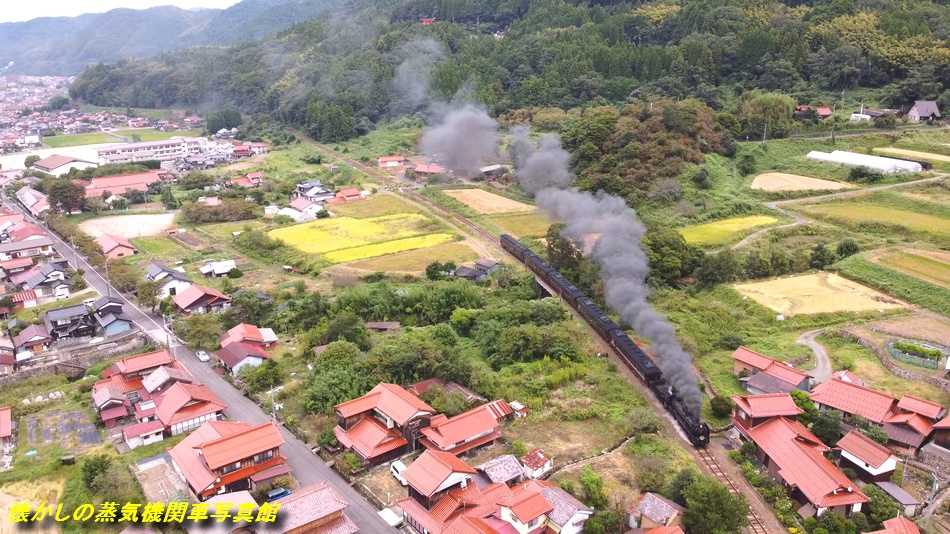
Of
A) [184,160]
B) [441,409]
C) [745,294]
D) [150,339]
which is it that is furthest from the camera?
[184,160]

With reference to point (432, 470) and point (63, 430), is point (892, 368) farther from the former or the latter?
point (63, 430)

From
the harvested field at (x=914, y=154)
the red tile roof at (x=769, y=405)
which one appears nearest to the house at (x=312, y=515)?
the red tile roof at (x=769, y=405)

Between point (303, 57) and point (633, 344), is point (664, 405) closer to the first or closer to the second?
point (633, 344)

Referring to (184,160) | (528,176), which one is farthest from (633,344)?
(184,160)

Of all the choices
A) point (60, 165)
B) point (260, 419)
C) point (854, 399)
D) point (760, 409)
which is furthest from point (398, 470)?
point (60, 165)

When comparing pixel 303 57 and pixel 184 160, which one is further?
pixel 303 57

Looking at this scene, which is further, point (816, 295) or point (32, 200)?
point (32, 200)
